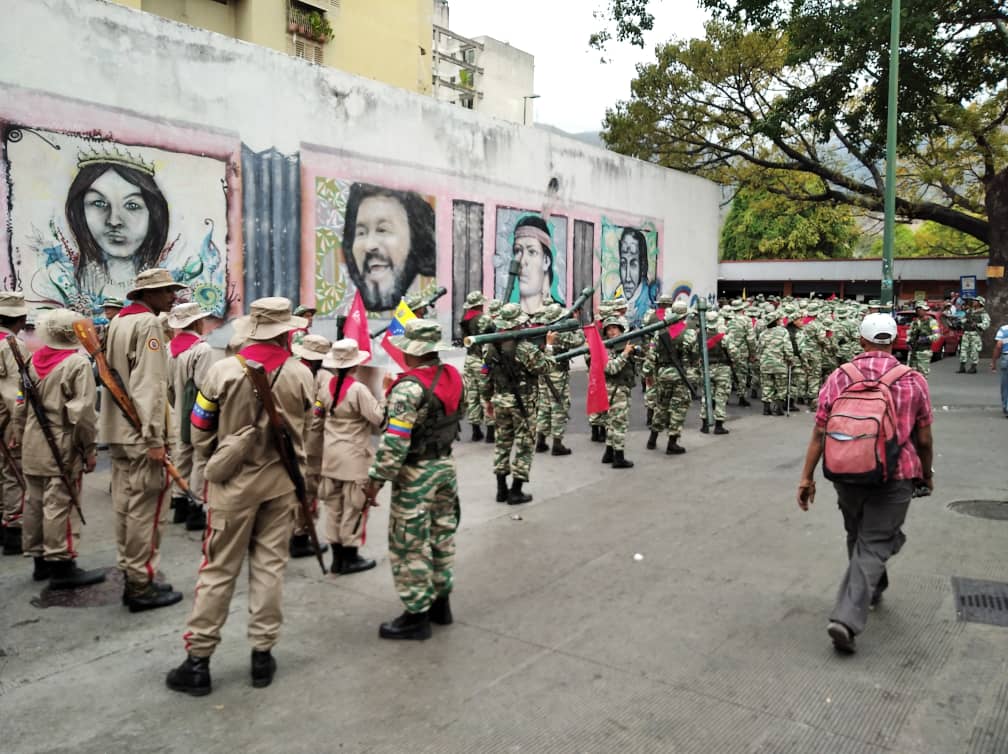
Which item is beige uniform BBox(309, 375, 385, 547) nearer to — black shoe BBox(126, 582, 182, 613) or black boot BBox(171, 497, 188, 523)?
black shoe BBox(126, 582, 182, 613)

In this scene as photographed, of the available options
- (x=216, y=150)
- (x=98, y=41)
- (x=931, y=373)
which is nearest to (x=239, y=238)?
(x=216, y=150)

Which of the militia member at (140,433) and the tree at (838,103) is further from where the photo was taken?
the tree at (838,103)

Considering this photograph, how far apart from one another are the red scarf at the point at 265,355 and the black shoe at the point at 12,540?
3.55 meters

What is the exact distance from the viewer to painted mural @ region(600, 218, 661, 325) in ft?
72.1

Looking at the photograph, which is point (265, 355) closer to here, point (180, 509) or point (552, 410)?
point (180, 509)

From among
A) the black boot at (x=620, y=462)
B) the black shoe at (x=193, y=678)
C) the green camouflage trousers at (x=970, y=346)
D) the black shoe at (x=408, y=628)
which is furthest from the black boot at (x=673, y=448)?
the green camouflage trousers at (x=970, y=346)

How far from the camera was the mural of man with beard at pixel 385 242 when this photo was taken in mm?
14781

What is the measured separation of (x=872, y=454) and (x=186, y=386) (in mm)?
5543

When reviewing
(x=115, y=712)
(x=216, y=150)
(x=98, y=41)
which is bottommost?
(x=115, y=712)

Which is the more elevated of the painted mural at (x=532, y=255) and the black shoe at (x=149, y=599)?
the painted mural at (x=532, y=255)

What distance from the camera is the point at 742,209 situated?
55062 mm

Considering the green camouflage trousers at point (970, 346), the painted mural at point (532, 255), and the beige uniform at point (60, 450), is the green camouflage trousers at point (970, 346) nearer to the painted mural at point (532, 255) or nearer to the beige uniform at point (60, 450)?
the painted mural at point (532, 255)

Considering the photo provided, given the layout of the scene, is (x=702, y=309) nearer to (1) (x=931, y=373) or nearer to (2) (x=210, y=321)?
(2) (x=210, y=321)

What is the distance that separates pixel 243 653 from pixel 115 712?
79 cm
